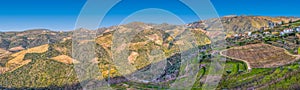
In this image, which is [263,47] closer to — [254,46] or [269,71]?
[254,46]

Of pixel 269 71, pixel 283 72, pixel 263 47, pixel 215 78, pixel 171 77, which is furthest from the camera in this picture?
pixel 263 47

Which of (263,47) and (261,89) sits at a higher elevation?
(263,47)

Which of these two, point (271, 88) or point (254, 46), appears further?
point (254, 46)

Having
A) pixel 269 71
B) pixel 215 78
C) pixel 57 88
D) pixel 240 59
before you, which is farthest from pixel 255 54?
pixel 57 88

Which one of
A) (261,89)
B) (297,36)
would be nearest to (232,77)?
(261,89)

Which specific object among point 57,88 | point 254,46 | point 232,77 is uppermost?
point 254,46

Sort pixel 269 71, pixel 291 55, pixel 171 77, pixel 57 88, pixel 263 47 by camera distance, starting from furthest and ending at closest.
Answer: pixel 57 88 < pixel 263 47 < pixel 171 77 < pixel 291 55 < pixel 269 71

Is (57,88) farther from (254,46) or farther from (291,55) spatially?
(291,55)
